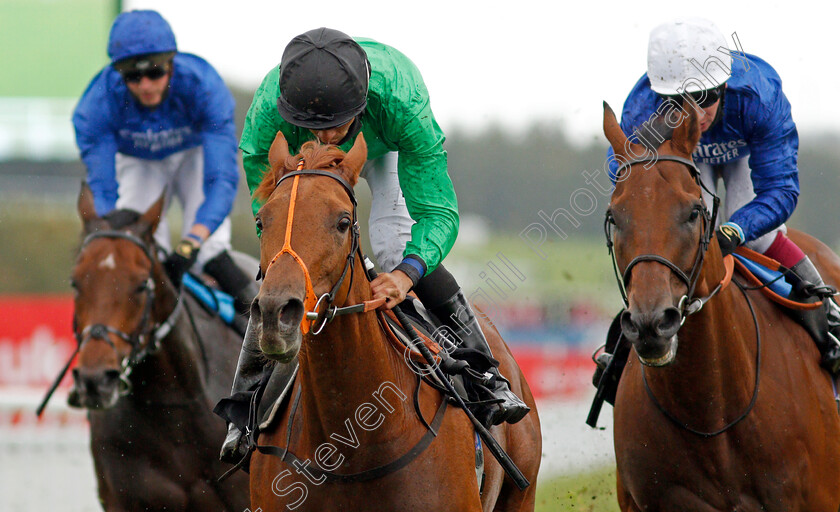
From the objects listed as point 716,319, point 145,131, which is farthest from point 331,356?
point 145,131

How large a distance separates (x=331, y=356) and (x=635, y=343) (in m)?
1.20

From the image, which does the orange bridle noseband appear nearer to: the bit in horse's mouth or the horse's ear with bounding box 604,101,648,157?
the bit in horse's mouth

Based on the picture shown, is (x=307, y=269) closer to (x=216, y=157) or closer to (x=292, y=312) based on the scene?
(x=292, y=312)

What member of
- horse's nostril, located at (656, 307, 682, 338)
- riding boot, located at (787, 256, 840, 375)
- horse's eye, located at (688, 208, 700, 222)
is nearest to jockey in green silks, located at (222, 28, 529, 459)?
horse's nostril, located at (656, 307, 682, 338)

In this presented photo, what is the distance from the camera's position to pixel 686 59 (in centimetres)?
447

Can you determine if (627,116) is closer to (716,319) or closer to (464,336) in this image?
(716,319)

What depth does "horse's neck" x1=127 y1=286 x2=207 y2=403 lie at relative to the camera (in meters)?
5.34

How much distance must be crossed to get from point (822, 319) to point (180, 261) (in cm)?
341

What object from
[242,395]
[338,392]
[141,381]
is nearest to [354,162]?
[338,392]

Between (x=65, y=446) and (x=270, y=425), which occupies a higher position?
(x=270, y=425)

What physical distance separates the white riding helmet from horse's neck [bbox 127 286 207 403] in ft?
9.46

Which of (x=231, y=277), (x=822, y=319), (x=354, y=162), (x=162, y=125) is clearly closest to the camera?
(x=354, y=162)

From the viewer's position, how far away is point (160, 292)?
541 cm

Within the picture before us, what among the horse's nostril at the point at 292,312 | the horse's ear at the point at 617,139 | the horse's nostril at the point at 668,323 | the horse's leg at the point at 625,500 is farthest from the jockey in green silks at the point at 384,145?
the horse's leg at the point at 625,500
